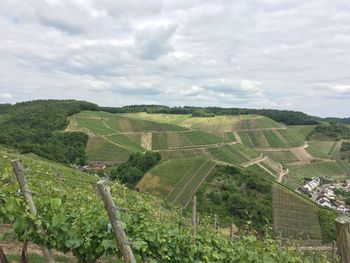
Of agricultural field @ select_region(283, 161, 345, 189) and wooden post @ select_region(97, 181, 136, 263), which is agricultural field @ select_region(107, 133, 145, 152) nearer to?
agricultural field @ select_region(283, 161, 345, 189)

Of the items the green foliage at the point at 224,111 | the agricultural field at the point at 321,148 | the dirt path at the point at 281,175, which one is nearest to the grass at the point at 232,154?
the dirt path at the point at 281,175

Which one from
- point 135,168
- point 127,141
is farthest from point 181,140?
point 135,168

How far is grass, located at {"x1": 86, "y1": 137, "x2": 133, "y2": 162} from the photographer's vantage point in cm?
9456

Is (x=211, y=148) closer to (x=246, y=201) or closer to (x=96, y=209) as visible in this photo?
(x=246, y=201)

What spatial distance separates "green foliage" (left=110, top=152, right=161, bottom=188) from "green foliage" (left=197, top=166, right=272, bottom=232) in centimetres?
1475

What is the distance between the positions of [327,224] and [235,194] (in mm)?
14525

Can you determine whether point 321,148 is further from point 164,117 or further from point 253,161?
point 164,117

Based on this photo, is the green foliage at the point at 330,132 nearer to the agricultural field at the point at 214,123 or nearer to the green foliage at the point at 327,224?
the agricultural field at the point at 214,123

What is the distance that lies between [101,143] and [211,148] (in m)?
28.8

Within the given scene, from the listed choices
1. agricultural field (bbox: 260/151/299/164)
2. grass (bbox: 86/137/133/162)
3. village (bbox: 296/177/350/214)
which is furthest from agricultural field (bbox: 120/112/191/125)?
village (bbox: 296/177/350/214)

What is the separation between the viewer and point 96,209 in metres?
6.30

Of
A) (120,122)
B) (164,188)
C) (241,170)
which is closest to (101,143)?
(120,122)

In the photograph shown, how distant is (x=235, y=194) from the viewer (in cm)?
6400

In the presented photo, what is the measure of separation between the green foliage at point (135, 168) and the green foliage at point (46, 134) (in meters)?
13.9
